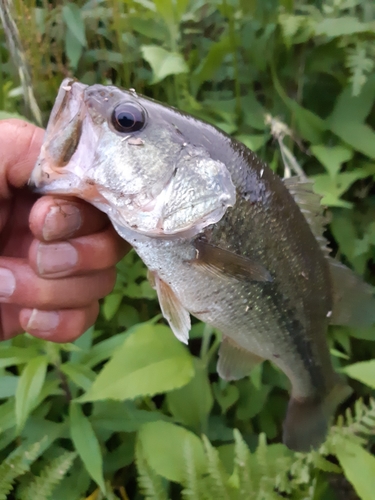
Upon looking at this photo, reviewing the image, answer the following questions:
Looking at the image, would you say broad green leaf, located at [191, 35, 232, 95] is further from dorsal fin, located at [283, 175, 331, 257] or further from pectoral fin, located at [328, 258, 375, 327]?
pectoral fin, located at [328, 258, 375, 327]

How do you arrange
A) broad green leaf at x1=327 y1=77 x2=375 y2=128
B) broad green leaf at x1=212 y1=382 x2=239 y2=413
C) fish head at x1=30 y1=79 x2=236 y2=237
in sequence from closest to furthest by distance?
fish head at x1=30 y1=79 x2=236 y2=237
broad green leaf at x1=212 y1=382 x2=239 y2=413
broad green leaf at x1=327 y1=77 x2=375 y2=128

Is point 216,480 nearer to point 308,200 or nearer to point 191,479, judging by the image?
point 191,479

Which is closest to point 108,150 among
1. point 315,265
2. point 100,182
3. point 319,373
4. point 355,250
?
point 100,182

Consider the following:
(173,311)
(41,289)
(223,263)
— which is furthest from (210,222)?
(41,289)

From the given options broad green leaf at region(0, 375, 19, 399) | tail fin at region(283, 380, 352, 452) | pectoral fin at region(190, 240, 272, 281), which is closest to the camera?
pectoral fin at region(190, 240, 272, 281)

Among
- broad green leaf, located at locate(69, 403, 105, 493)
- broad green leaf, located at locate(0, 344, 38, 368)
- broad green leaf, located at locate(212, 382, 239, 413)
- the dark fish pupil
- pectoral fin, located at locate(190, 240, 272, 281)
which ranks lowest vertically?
broad green leaf, located at locate(212, 382, 239, 413)

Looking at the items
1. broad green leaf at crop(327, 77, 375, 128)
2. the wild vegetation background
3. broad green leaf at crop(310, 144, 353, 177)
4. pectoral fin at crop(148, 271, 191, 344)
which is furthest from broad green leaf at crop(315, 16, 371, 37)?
pectoral fin at crop(148, 271, 191, 344)

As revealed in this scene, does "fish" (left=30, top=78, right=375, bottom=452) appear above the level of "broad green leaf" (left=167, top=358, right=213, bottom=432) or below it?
above
